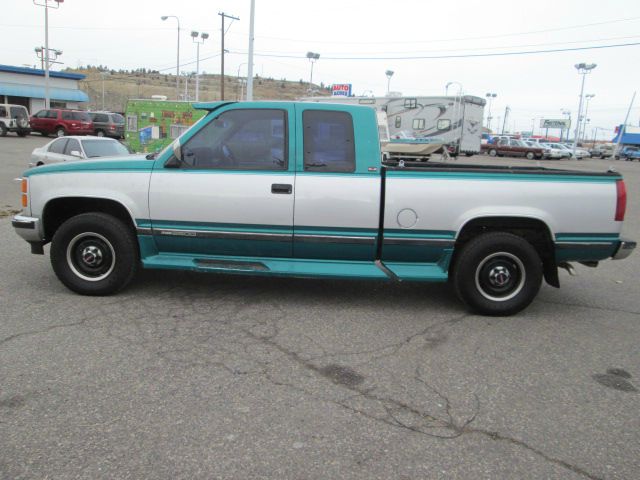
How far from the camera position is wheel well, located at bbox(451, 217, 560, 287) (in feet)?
16.3

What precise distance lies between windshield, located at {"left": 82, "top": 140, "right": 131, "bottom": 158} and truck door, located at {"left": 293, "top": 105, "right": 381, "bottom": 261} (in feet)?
29.1

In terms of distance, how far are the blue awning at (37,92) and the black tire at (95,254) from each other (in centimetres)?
5203

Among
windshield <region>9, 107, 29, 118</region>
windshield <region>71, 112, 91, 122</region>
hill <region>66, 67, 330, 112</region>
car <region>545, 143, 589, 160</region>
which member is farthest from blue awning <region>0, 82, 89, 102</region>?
car <region>545, 143, 589, 160</region>

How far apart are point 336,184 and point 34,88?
5600 centimetres

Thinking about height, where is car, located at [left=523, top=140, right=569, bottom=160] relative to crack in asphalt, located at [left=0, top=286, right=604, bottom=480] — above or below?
above

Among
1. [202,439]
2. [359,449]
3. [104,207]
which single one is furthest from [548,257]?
[104,207]

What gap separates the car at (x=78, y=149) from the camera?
1248 cm

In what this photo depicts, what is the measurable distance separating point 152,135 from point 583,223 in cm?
1756

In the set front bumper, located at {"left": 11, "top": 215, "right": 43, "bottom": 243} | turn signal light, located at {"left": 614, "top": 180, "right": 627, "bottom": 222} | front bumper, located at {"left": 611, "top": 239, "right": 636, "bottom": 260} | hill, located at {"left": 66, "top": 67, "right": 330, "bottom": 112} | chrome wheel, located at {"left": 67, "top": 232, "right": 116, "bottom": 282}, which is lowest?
chrome wheel, located at {"left": 67, "top": 232, "right": 116, "bottom": 282}

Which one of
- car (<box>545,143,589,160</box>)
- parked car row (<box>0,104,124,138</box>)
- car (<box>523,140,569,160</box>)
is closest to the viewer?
parked car row (<box>0,104,124,138</box>)

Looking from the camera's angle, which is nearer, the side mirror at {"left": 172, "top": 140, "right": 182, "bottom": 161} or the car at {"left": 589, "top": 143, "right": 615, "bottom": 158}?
the side mirror at {"left": 172, "top": 140, "right": 182, "bottom": 161}

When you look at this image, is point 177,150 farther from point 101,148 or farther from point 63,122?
point 63,122

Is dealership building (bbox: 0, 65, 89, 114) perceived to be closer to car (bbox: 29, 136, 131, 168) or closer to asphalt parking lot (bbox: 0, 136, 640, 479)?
car (bbox: 29, 136, 131, 168)

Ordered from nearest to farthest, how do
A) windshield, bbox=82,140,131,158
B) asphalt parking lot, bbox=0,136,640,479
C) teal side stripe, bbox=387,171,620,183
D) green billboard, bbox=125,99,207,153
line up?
asphalt parking lot, bbox=0,136,640,479, teal side stripe, bbox=387,171,620,183, windshield, bbox=82,140,131,158, green billboard, bbox=125,99,207,153
